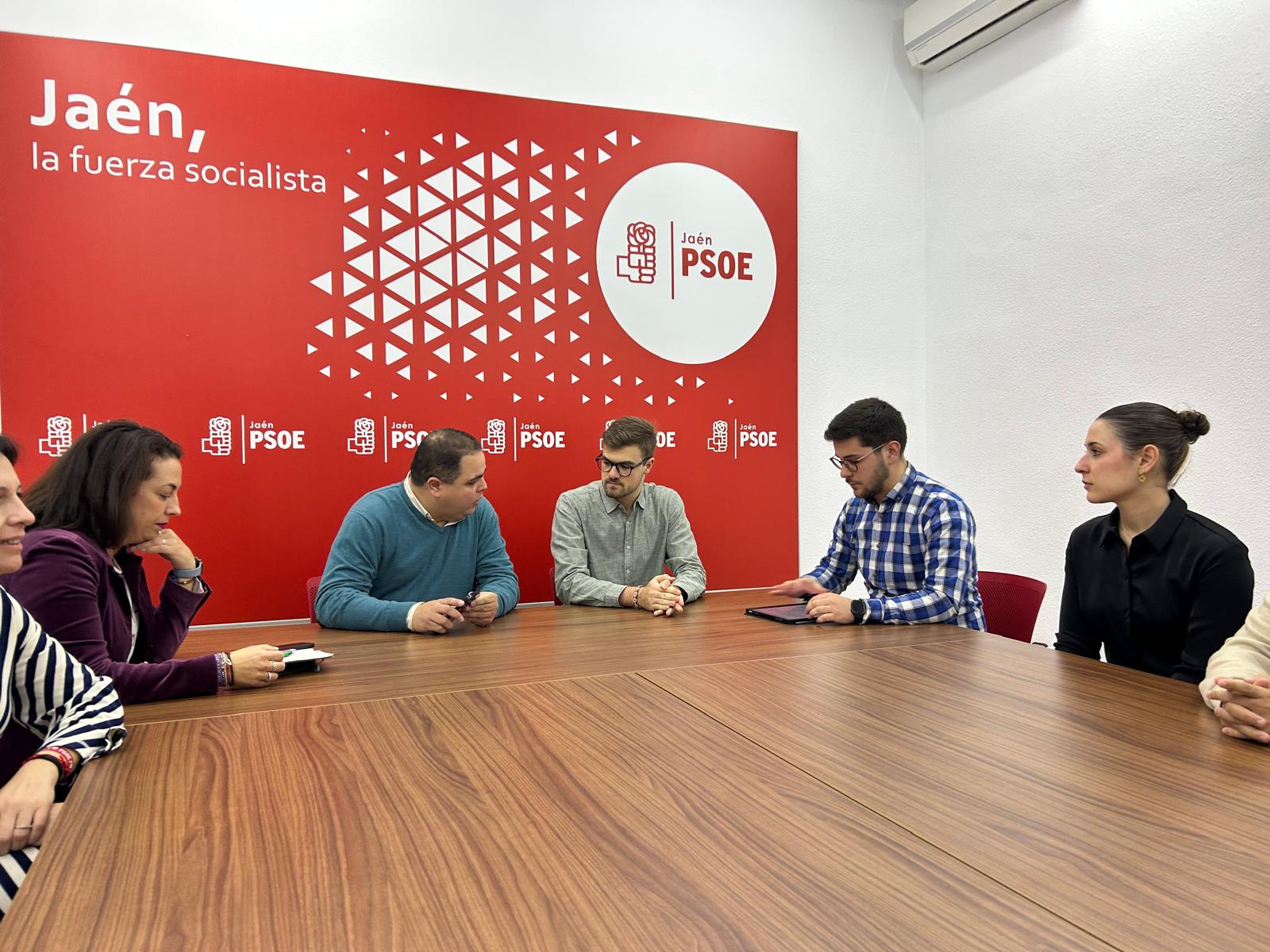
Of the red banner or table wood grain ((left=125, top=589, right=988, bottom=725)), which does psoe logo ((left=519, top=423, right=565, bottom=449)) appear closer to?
the red banner

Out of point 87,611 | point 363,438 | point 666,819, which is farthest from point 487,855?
point 363,438

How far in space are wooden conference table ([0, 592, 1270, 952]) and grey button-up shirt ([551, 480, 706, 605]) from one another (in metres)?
1.37

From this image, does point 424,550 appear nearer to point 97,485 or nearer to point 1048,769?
point 97,485

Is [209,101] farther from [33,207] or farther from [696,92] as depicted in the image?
[696,92]

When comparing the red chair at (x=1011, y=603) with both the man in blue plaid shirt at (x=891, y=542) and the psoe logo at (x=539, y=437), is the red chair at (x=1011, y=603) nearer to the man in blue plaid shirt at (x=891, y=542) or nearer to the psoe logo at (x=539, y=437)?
the man in blue plaid shirt at (x=891, y=542)

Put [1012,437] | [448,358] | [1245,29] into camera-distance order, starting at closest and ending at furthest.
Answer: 1. [1245,29]
2. [448,358]
3. [1012,437]

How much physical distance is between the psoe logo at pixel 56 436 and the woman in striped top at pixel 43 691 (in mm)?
1900

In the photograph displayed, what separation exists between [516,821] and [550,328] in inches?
116

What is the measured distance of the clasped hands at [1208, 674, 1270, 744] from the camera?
1.42m

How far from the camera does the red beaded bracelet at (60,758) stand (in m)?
1.33

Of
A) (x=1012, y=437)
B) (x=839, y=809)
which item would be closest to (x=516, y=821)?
(x=839, y=809)

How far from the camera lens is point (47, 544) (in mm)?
1689

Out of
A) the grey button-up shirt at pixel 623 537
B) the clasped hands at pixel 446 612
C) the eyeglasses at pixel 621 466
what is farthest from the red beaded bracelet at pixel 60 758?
the eyeglasses at pixel 621 466

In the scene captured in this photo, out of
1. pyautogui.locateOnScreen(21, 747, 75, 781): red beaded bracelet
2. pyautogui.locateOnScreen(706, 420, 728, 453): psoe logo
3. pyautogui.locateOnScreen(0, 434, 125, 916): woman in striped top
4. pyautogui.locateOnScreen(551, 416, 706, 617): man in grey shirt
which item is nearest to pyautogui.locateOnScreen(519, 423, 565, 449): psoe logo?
pyautogui.locateOnScreen(551, 416, 706, 617): man in grey shirt
